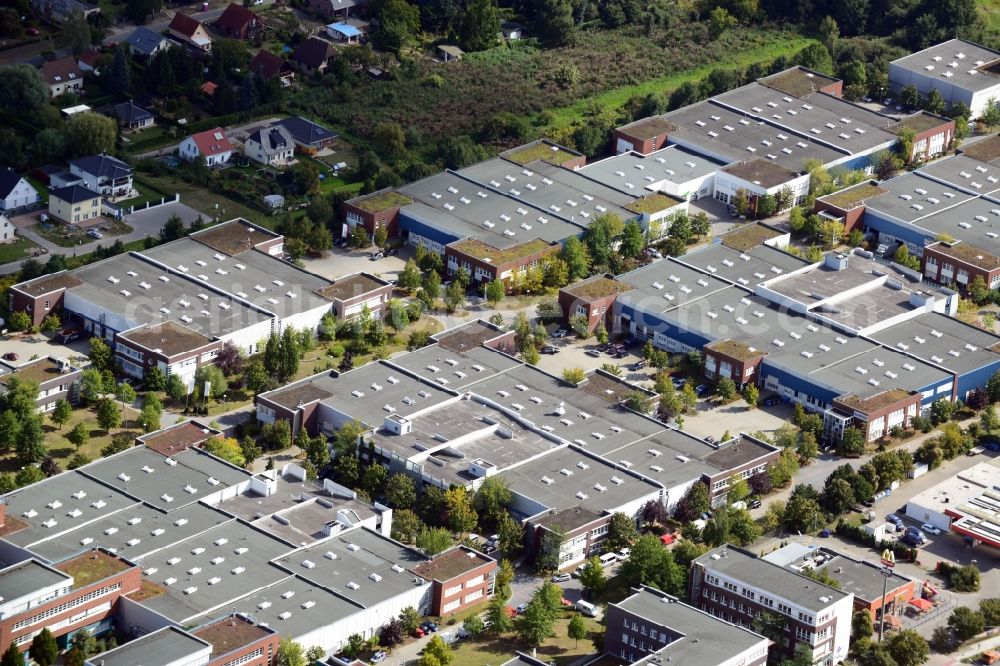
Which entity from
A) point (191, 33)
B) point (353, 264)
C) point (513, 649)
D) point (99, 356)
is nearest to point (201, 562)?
point (513, 649)

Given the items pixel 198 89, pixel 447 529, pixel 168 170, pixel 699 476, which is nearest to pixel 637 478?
pixel 699 476

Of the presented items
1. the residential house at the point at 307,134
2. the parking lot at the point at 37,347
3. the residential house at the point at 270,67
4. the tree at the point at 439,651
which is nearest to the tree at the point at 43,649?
the tree at the point at 439,651

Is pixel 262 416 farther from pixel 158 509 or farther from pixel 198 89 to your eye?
pixel 198 89

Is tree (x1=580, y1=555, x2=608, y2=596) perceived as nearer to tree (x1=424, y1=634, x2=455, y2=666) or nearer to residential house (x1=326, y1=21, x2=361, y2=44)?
tree (x1=424, y1=634, x2=455, y2=666)

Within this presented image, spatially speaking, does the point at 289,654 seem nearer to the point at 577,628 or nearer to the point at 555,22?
the point at 577,628

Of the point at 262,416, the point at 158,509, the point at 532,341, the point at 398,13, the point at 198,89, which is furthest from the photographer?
the point at 398,13

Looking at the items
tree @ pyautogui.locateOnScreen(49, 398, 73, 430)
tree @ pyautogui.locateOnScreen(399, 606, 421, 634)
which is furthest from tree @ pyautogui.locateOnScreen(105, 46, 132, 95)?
tree @ pyautogui.locateOnScreen(399, 606, 421, 634)
